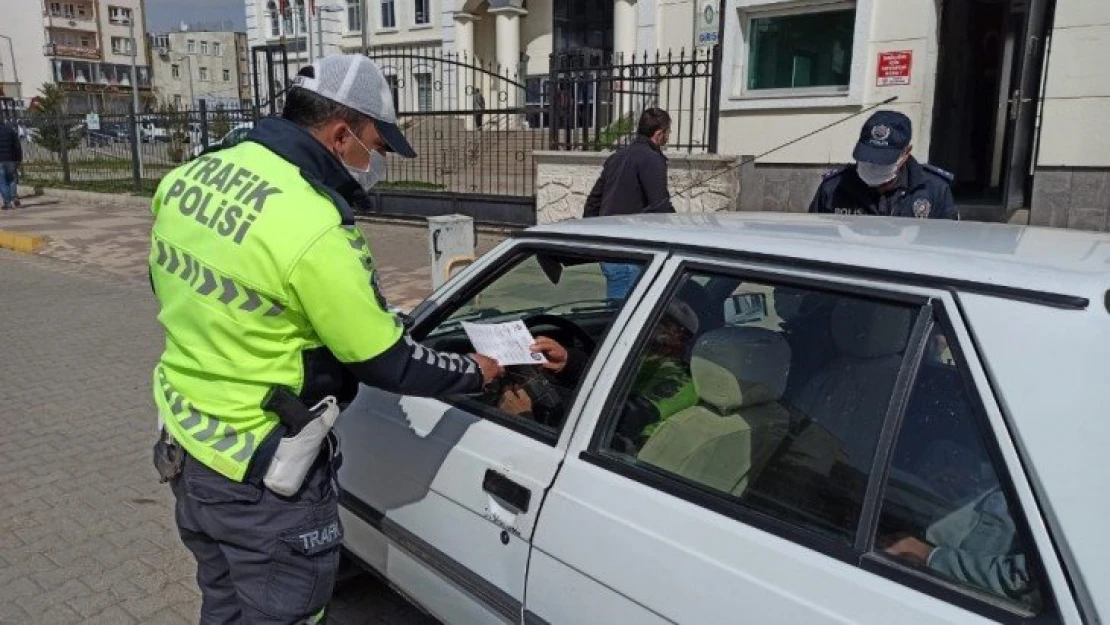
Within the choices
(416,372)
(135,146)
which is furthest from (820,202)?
(135,146)

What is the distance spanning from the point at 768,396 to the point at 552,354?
31.4 inches

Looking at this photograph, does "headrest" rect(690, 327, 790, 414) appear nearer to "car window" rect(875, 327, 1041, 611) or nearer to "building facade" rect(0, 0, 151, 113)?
"car window" rect(875, 327, 1041, 611)

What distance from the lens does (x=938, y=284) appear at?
148 cm

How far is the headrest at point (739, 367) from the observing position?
192cm

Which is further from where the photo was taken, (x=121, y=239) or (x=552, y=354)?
(x=121, y=239)

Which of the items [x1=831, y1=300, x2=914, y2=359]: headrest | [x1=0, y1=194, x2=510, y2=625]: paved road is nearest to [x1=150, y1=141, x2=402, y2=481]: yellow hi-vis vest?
[x1=831, y1=300, x2=914, y2=359]: headrest

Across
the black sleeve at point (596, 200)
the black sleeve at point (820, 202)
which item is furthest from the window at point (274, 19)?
the black sleeve at point (820, 202)

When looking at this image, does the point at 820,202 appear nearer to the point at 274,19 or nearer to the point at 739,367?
the point at 739,367

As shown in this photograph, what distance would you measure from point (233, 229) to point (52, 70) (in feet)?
269

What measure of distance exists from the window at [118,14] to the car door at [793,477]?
290 ft

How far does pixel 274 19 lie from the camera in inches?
1366

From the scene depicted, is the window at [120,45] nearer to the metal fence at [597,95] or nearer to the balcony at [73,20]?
the balcony at [73,20]

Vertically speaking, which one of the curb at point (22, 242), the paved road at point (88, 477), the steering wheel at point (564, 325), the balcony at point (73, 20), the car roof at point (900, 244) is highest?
the balcony at point (73, 20)

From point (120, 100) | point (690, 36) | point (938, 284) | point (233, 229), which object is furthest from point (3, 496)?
point (120, 100)
